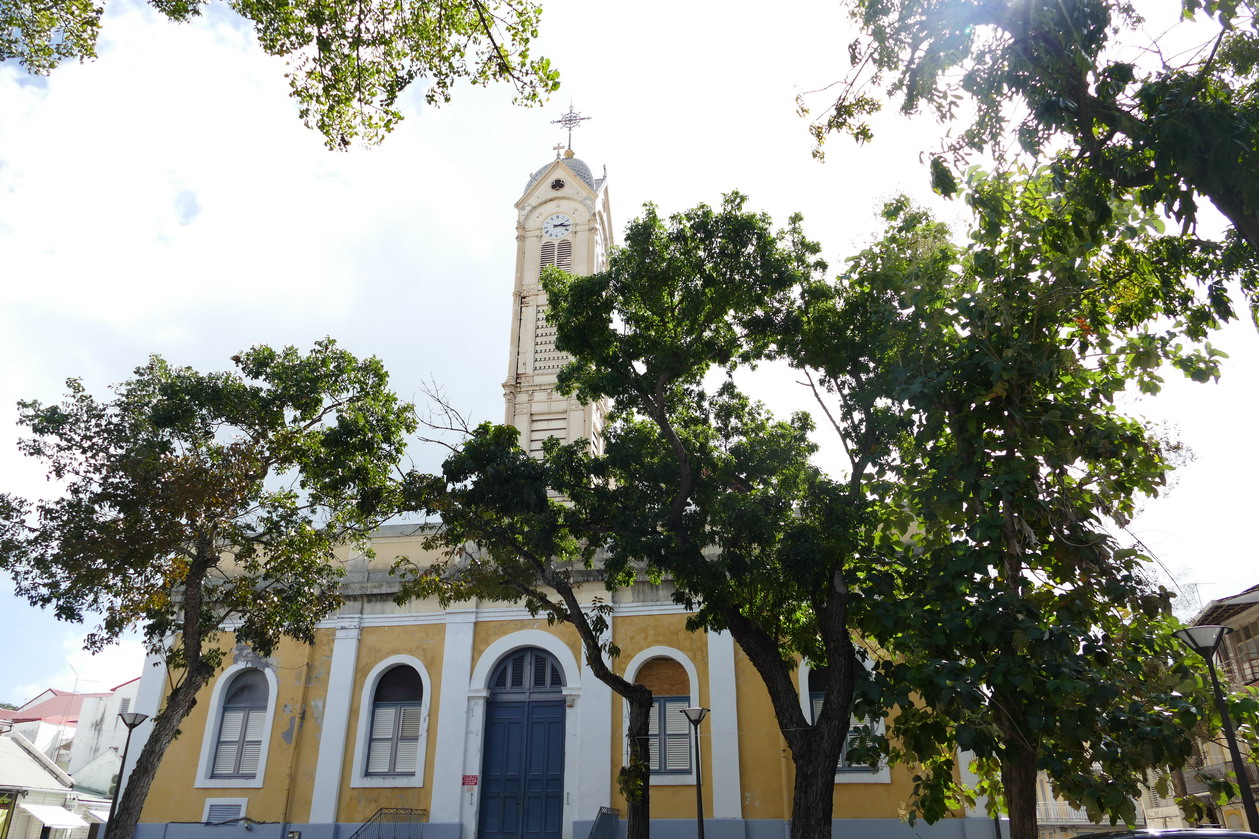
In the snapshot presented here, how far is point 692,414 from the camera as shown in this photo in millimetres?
12492

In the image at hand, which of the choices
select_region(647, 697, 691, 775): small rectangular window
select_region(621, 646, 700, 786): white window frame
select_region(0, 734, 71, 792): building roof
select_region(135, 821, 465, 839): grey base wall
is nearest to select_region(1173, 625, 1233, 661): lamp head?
select_region(621, 646, 700, 786): white window frame

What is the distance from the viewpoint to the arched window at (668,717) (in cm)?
1490

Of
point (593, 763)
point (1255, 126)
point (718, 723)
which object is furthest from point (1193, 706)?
point (593, 763)

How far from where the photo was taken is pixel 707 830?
14156 millimetres

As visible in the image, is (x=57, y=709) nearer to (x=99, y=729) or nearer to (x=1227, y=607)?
(x=99, y=729)

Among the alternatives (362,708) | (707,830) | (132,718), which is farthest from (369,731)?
(707,830)

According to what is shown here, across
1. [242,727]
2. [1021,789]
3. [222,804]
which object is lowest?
[222,804]

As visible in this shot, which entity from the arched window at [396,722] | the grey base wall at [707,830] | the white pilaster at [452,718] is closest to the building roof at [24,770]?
the grey base wall at [707,830]

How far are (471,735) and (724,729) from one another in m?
4.39

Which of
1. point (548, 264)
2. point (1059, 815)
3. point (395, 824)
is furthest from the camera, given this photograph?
point (548, 264)

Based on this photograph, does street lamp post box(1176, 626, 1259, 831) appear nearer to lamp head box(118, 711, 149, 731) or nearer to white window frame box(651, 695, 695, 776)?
white window frame box(651, 695, 695, 776)

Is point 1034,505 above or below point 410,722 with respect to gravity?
above

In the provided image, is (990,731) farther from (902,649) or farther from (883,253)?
(883,253)

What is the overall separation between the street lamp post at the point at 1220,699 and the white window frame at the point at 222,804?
47.7 feet
